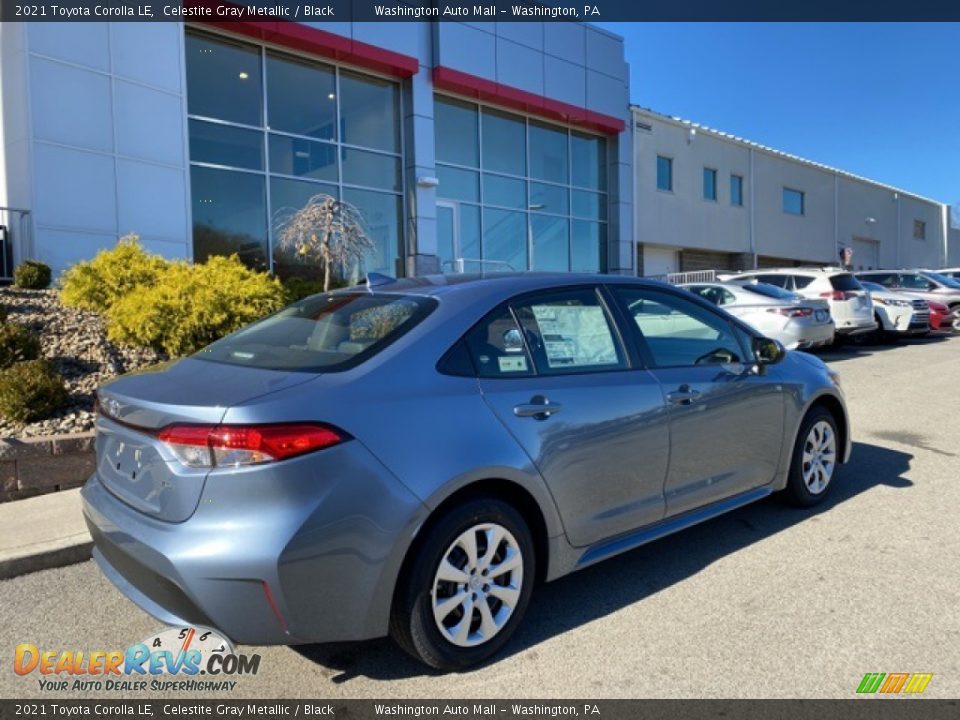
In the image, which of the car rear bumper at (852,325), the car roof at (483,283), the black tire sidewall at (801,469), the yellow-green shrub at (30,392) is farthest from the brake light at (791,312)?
the yellow-green shrub at (30,392)

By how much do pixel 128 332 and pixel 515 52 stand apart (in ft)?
44.0

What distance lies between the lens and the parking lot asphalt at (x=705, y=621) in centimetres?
275

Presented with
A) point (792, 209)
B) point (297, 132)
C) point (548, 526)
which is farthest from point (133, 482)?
point (792, 209)

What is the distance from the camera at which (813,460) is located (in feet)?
15.0

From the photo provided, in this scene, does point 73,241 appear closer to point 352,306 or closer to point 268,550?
point 352,306

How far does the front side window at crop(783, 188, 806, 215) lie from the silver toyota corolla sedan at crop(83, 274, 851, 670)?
29019 mm

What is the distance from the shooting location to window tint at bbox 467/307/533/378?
3008mm

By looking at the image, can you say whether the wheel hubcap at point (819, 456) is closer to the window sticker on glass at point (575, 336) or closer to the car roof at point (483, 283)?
the car roof at point (483, 283)

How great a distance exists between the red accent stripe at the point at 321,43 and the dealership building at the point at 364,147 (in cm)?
4

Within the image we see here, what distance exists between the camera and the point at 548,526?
10.0 ft

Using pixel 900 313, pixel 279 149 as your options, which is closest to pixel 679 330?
pixel 279 149

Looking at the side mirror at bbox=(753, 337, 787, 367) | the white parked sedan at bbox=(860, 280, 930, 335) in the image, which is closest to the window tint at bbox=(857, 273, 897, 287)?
the white parked sedan at bbox=(860, 280, 930, 335)

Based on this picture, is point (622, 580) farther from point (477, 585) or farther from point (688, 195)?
point (688, 195)

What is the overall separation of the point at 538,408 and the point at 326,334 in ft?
3.33
